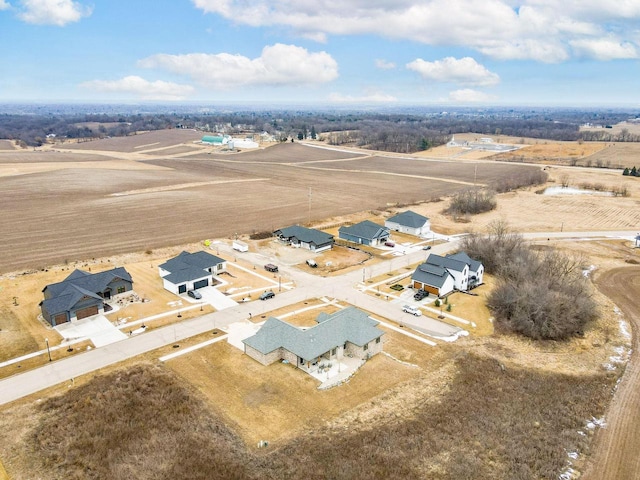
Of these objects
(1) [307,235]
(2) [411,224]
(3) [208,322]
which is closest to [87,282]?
(3) [208,322]

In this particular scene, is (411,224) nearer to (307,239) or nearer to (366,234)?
(366,234)

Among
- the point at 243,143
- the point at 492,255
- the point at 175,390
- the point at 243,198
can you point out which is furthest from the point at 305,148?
the point at 175,390

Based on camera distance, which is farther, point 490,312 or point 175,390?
point 490,312

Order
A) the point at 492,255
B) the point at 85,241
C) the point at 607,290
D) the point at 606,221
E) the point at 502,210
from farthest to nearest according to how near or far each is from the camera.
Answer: the point at 502,210 < the point at 606,221 < the point at 85,241 < the point at 492,255 < the point at 607,290

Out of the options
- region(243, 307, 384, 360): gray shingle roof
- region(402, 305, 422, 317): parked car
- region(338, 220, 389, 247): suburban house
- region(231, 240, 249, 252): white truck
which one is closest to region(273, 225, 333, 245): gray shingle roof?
region(338, 220, 389, 247): suburban house


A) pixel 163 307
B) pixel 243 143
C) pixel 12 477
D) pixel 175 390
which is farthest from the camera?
pixel 243 143

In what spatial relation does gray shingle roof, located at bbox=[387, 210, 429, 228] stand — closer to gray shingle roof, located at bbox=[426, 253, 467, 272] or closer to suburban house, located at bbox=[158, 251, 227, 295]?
gray shingle roof, located at bbox=[426, 253, 467, 272]

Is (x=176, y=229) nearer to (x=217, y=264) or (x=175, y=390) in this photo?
(x=217, y=264)
